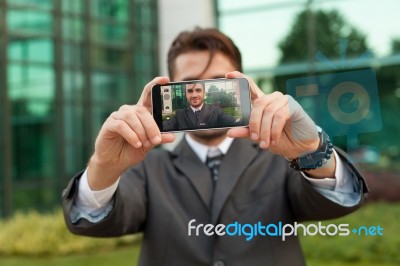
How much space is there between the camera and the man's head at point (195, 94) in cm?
121

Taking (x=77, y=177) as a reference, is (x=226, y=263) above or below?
below

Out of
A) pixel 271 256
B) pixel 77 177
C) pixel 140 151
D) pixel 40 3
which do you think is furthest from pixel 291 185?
pixel 40 3

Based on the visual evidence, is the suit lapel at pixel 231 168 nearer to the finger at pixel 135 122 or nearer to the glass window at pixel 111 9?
the finger at pixel 135 122

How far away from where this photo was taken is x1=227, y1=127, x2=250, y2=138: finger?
117cm

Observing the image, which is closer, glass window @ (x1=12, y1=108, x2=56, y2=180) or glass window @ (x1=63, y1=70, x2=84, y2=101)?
glass window @ (x1=12, y1=108, x2=56, y2=180)

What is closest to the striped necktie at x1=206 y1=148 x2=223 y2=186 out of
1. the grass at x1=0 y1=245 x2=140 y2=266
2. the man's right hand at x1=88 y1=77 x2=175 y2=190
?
the man's right hand at x1=88 y1=77 x2=175 y2=190


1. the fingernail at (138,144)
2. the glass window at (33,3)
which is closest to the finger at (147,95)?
the fingernail at (138,144)

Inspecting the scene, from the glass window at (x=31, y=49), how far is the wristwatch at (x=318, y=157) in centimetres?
827

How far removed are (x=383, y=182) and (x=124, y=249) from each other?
3.79 meters

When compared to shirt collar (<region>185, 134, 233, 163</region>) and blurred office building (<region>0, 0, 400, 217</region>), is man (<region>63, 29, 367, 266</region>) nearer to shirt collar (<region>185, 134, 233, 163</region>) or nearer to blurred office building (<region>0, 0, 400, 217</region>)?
shirt collar (<region>185, 134, 233, 163</region>)

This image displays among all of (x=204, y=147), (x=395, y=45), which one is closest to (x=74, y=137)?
(x=395, y=45)

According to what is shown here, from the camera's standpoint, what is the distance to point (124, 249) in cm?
659

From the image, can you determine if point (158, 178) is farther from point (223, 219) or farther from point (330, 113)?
point (330, 113)

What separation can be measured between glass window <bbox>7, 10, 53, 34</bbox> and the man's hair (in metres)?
7.83
